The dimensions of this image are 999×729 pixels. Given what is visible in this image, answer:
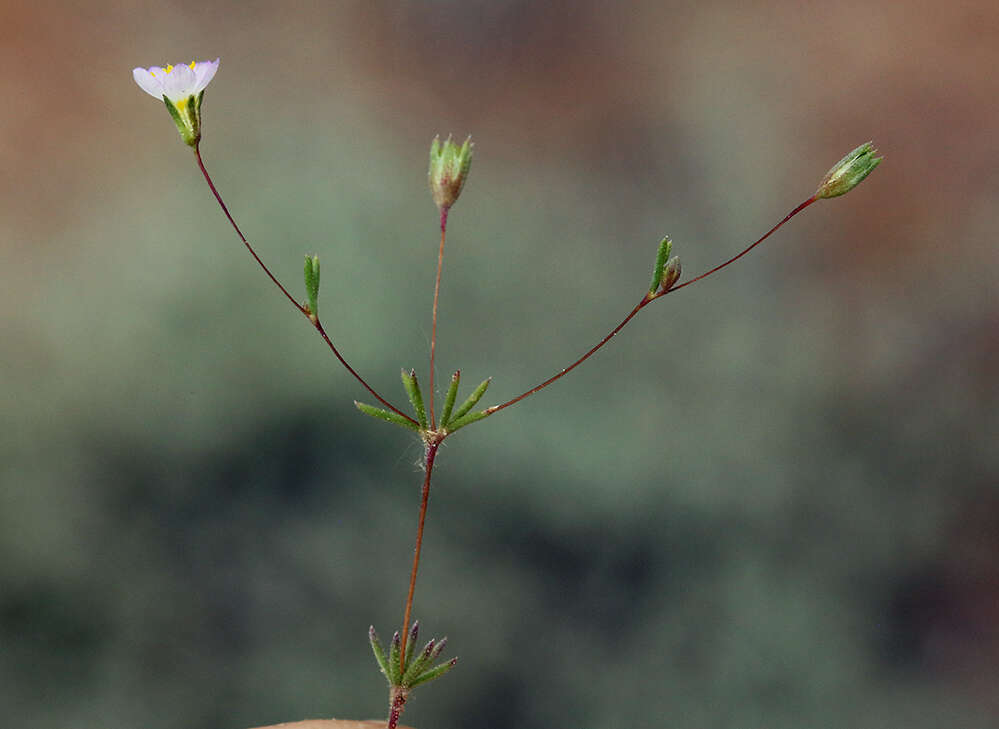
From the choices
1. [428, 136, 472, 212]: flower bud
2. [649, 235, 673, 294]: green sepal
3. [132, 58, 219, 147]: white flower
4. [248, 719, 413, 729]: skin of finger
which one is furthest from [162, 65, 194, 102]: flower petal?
[248, 719, 413, 729]: skin of finger

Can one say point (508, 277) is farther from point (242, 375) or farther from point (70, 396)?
point (70, 396)

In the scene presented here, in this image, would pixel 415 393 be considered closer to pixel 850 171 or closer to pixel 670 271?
pixel 670 271

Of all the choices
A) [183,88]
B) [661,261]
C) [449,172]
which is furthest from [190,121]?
[661,261]

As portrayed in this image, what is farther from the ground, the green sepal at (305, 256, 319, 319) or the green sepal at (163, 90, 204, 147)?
the green sepal at (163, 90, 204, 147)

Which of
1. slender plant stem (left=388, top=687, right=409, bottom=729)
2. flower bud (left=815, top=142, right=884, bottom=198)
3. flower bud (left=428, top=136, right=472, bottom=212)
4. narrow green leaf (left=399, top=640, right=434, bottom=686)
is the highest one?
flower bud (left=815, top=142, right=884, bottom=198)

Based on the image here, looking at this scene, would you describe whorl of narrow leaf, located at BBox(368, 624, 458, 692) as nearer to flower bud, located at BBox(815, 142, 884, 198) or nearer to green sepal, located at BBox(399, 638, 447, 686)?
green sepal, located at BBox(399, 638, 447, 686)

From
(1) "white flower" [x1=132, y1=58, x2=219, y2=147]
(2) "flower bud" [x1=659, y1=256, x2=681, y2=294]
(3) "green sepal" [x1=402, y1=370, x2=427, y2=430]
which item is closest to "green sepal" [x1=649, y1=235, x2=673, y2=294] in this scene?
(2) "flower bud" [x1=659, y1=256, x2=681, y2=294]

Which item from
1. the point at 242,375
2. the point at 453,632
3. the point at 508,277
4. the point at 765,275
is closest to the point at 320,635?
the point at 453,632

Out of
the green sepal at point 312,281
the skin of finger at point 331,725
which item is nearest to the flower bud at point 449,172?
the green sepal at point 312,281
